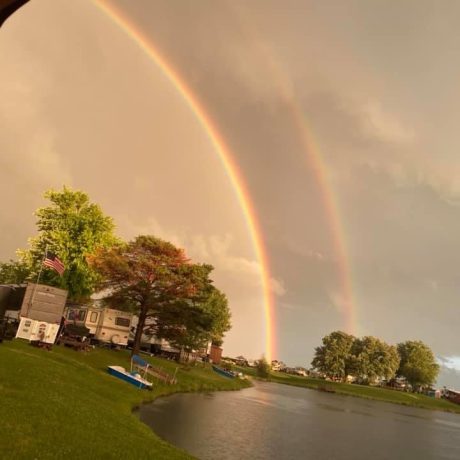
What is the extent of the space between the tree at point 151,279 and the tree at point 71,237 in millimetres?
10496

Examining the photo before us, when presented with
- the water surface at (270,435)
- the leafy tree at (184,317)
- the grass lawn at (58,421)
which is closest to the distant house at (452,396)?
the water surface at (270,435)

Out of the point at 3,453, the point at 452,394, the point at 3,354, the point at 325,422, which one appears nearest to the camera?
the point at 3,453

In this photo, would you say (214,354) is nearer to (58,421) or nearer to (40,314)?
(40,314)

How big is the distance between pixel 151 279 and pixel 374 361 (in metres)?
127

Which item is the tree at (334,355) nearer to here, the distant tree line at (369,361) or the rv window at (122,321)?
the distant tree line at (369,361)

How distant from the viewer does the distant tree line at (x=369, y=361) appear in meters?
156

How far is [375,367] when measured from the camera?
15625cm

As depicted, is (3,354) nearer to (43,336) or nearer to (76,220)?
(43,336)

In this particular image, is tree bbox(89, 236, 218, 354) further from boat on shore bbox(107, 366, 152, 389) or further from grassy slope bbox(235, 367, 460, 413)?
grassy slope bbox(235, 367, 460, 413)

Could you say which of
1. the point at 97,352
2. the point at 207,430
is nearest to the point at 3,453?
the point at 207,430

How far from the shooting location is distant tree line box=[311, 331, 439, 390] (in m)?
156

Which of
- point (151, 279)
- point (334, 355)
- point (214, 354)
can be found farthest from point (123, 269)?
point (334, 355)

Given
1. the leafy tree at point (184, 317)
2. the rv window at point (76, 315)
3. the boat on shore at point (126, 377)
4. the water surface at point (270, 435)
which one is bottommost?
the water surface at point (270, 435)

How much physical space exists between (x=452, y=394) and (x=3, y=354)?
591ft
